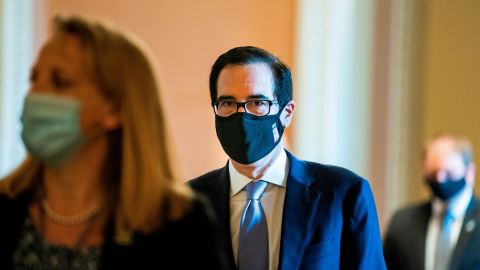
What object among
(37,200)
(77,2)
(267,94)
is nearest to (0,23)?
(77,2)

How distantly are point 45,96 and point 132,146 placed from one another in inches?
9.3

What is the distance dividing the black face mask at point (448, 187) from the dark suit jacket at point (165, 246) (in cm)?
329

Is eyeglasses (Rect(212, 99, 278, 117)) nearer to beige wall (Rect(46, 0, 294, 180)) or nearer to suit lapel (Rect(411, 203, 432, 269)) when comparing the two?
Answer: suit lapel (Rect(411, 203, 432, 269))

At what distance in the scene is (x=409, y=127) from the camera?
5.81 meters

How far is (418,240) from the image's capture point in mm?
4949

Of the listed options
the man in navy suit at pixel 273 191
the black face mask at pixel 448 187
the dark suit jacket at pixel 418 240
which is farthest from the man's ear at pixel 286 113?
the black face mask at pixel 448 187

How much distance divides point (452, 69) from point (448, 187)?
110 cm

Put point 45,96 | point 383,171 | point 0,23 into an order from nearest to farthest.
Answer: point 45,96, point 0,23, point 383,171

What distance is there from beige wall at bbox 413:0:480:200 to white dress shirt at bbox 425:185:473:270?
2.47 ft

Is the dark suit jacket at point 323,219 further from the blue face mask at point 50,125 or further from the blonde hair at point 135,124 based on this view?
the blue face mask at point 50,125

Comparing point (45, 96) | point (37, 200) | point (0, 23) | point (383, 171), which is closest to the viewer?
point (45, 96)

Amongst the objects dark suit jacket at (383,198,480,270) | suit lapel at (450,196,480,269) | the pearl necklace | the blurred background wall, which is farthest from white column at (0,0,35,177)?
the pearl necklace

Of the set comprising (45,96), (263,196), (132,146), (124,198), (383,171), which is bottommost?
(383,171)

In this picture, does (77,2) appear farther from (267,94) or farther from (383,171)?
(267,94)
